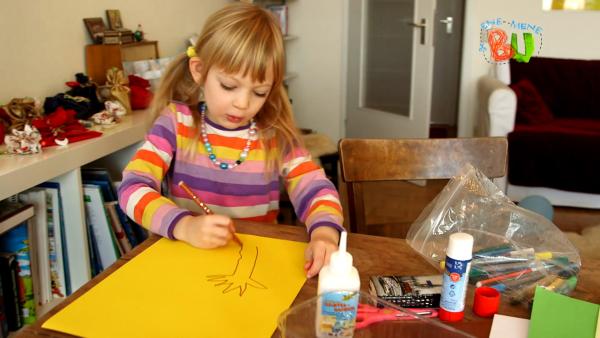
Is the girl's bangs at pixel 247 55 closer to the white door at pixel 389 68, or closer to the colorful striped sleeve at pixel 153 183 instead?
the colorful striped sleeve at pixel 153 183

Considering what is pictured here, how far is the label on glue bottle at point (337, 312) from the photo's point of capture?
0.56 meters

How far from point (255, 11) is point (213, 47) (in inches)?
4.5

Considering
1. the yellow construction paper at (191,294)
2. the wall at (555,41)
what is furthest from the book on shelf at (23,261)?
the wall at (555,41)

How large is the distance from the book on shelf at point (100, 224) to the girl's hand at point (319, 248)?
38.8 inches

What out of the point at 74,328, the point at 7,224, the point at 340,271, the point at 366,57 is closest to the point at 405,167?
the point at 340,271

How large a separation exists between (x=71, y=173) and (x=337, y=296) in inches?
47.5

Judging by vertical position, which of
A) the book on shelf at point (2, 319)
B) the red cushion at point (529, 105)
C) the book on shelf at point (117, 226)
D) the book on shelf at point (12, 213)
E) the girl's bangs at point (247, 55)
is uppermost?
the girl's bangs at point (247, 55)

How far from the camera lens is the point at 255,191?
1.18m

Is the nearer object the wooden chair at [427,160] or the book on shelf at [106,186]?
the wooden chair at [427,160]

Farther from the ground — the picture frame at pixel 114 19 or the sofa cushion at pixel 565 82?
the picture frame at pixel 114 19

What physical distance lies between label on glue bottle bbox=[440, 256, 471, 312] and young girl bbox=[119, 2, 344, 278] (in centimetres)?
25

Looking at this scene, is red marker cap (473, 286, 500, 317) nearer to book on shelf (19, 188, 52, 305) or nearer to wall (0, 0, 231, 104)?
book on shelf (19, 188, 52, 305)
